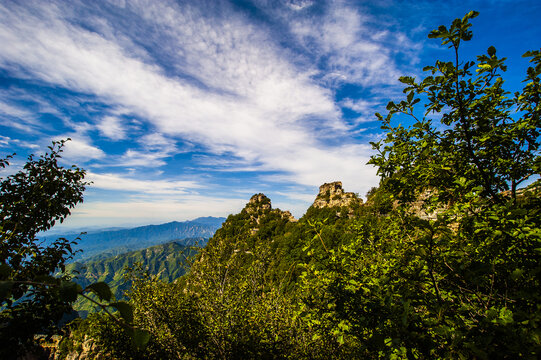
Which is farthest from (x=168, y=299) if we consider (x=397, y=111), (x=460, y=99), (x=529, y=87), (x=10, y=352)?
(x=529, y=87)

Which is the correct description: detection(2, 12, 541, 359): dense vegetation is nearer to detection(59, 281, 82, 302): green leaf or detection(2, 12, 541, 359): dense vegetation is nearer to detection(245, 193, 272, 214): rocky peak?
detection(59, 281, 82, 302): green leaf

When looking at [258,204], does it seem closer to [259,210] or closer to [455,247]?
[259,210]

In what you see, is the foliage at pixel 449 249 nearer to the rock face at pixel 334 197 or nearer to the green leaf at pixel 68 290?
the green leaf at pixel 68 290

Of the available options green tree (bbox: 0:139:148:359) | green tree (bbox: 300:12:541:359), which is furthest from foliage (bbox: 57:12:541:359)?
green tree (bbox: 0:139:148:359)

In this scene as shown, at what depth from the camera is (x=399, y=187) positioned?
5.00 meters

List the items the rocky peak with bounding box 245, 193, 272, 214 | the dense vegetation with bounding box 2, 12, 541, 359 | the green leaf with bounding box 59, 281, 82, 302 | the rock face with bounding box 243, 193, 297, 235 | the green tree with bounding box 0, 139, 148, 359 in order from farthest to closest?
the rocky peak with bounding box 245, 193, 272, 214 < the rock face with bounding box 243, 193, 297, 235 < the green tree with bounding box 0, 139, 148, 359 < the dense vegetation with bounding box 2, 12, 541, 359 < the green leaf with bounding box 59, 281, 82, 302

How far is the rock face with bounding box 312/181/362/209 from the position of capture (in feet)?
302

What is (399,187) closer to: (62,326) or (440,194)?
(440,194)

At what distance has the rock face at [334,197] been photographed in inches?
3628

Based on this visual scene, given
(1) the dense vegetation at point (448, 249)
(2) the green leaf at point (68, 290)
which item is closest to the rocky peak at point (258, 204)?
(1) the dense vegetation at point (448, 249)

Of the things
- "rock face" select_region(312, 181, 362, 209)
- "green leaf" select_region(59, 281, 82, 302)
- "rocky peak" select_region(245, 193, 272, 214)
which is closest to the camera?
"green leaf" select_region(59, 281, 82, 302)

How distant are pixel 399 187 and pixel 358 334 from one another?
3.20 m

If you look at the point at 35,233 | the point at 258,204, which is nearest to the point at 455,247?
the point at 35,233

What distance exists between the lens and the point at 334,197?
10281 cm
